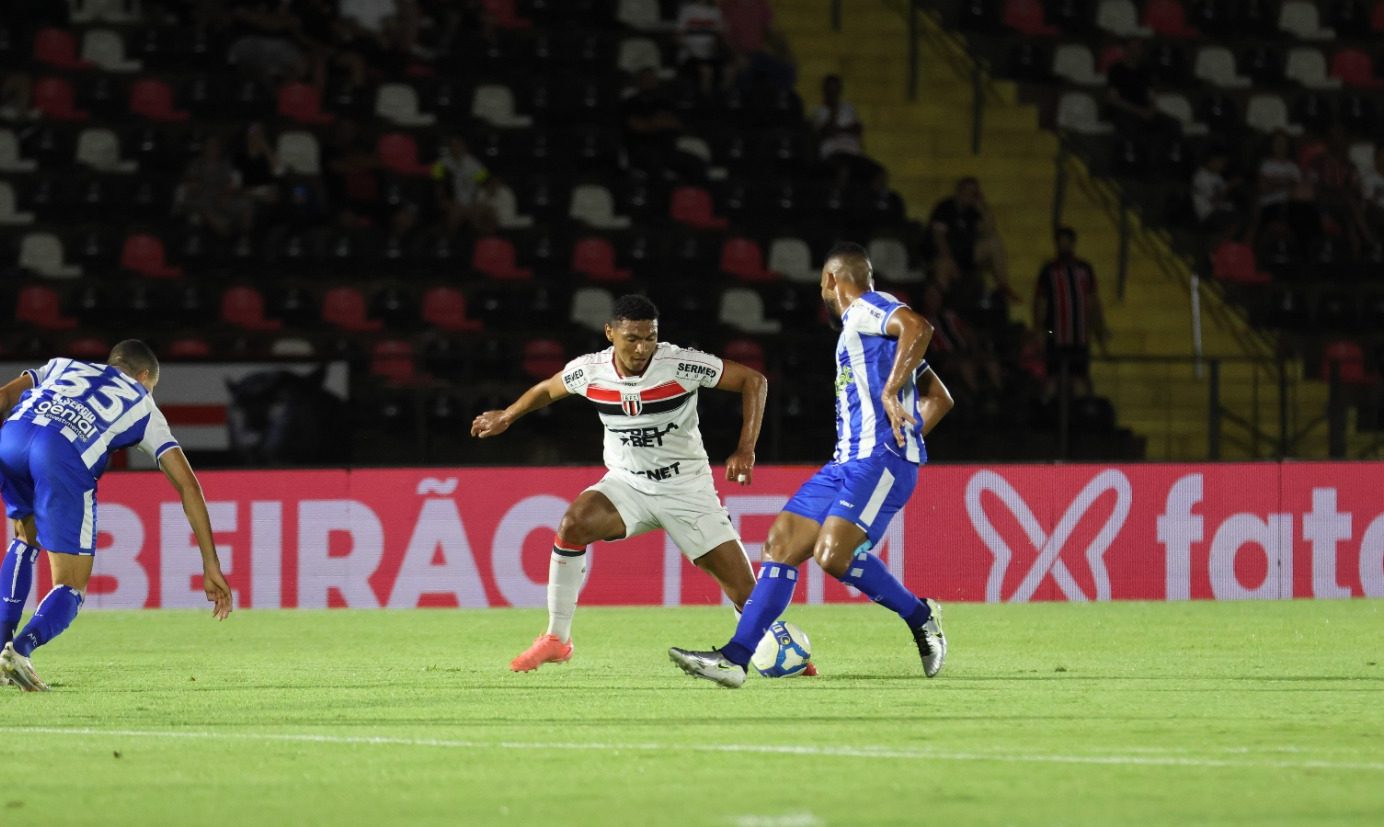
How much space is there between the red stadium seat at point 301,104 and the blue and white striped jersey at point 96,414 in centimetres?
1135

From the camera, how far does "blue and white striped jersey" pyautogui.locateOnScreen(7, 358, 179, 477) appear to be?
10016 millimetres

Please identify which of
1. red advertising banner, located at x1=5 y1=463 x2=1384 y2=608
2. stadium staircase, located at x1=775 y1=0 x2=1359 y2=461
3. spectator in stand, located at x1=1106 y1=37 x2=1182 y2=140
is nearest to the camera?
red advertising banner, located at x1=5 y1=463 x2=1384 y2=608

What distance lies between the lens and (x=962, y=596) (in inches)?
640

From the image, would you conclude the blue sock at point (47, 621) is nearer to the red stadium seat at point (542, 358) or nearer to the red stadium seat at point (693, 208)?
the red stadium seat at point (542, 358)

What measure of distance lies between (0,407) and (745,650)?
151 inches

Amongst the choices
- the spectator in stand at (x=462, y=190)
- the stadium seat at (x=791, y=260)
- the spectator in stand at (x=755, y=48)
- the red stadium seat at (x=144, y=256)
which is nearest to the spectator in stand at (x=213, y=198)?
the red stadium seat at (x=144, y=256)

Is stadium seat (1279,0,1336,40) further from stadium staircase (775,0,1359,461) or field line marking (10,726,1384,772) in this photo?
field line marking (10,726,1384,772)

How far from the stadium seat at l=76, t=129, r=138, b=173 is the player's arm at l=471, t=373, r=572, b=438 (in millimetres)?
10911

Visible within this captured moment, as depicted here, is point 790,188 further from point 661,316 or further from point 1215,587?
point 1215,587

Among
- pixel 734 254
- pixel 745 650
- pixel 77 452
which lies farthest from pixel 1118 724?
pixel 734 254

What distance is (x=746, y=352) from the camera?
17.5 meters

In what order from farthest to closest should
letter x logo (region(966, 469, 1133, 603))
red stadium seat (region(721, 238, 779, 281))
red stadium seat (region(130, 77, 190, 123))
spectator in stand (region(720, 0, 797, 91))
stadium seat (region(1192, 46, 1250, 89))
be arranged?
stadium seat (region(1192, 46, 1250, 89)) → spectator in stand (region(720, 0, 797, 91)) → red stadium seat (region(130, 77, 190, 123)) → red stadium seat (region(721, 238, 779, 281)) → letter x logo (region(966, 469, 1133, 603))

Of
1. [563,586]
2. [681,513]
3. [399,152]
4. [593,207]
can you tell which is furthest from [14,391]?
[399,152]

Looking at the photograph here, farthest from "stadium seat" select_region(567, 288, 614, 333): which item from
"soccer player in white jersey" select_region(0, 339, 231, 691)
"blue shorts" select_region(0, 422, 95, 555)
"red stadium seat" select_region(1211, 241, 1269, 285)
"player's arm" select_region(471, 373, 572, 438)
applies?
"blue shorts" select_region(0, 422, 95, 555)
